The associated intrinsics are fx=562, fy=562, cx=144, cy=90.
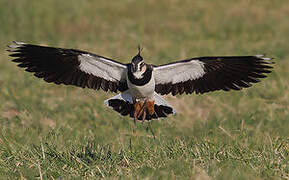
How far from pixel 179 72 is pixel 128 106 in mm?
615

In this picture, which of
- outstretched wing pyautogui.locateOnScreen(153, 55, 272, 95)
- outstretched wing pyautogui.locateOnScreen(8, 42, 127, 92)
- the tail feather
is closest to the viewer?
outstretched wing pyautogui.locateOnScreen(153, 55, 272, 95)

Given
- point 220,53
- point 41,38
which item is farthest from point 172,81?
point 41,38

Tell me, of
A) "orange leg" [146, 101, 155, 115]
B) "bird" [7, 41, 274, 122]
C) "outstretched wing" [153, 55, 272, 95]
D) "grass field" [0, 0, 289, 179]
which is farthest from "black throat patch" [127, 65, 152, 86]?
"grass field" [0, 0, 289, 179]

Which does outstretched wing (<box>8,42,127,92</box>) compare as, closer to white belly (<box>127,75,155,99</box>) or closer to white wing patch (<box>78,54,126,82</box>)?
white wing patch (<box>78,54,126,82</box>)

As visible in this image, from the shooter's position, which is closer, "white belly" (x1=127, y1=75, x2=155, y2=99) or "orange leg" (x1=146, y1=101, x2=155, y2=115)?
"white belly" (x1=127, y1=75, x2=155, y2=99)

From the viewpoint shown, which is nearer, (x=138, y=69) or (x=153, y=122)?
(x=138, y=69)

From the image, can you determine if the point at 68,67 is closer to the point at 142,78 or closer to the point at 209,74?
the point at 142,78

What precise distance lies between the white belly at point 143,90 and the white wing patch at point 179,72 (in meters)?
0.14

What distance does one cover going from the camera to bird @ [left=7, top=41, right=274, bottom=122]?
4.91 metres

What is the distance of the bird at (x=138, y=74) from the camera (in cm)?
491

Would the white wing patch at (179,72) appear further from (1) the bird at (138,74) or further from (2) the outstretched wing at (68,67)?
(2) the outstretched wing at (68,67)

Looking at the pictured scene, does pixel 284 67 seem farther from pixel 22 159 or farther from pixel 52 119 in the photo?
pixel 22 159

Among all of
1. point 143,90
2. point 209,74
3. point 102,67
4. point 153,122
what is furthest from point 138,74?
point 153,122

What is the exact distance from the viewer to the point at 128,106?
5.33m
